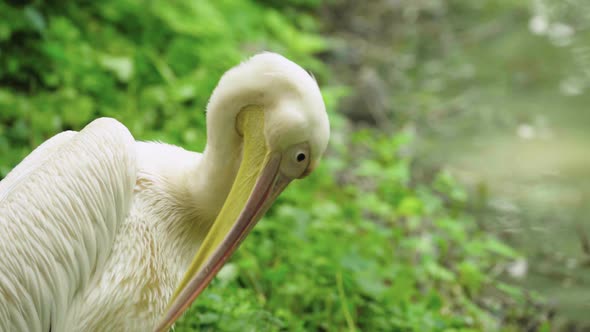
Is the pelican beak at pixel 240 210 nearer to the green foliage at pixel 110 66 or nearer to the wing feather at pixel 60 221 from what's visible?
the wing feather at pixel 60 221

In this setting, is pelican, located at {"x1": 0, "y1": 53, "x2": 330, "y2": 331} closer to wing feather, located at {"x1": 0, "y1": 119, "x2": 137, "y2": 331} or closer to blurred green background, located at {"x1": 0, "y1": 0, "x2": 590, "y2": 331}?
wing feather, located at {"x1": 0, "y1": 119, "x2": 137, "y2": 331}

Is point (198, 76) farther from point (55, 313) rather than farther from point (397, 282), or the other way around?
point (55, 313)

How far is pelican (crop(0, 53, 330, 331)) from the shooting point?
4.84 feet

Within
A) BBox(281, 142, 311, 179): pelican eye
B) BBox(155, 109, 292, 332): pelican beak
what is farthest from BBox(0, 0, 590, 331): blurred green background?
BBox(281, 142, 311, 179): pelican eye

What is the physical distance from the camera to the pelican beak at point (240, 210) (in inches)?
63.7

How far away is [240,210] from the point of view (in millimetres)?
1664

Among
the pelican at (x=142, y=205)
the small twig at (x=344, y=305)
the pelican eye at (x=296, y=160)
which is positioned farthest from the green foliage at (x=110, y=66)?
the pelican eye at (x=296, y=160)

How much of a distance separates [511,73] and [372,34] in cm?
197

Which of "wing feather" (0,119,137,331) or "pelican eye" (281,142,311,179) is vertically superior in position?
"pelican eye" (281,142,311,179)

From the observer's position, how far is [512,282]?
3.45m

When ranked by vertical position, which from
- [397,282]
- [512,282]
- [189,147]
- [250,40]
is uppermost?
[250,40]

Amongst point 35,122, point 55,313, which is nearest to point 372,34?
point 35,122

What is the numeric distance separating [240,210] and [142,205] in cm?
29

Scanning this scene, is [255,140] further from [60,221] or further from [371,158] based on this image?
Result: [371,158]
